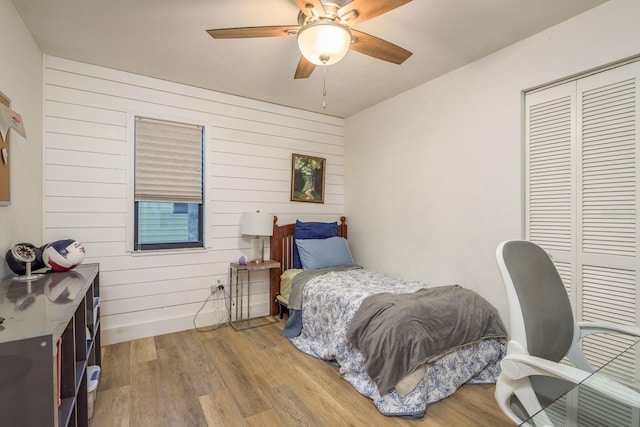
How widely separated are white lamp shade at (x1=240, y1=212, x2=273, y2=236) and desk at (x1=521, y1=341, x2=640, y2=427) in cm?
271

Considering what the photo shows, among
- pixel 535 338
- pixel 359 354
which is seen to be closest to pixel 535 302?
pixel 535 338

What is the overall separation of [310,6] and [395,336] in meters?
1.99

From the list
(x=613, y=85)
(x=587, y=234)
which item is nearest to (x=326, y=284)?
(x=587, y=234)

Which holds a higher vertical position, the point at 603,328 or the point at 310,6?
the point at 310,6

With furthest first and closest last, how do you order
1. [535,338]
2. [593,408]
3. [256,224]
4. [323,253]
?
[323,253] → [256,224] → [535,338] → [593,408]

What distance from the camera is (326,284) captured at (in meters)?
2.92

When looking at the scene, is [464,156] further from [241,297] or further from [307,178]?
[241,297]

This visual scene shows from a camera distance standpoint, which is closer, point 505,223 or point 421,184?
point 505,223

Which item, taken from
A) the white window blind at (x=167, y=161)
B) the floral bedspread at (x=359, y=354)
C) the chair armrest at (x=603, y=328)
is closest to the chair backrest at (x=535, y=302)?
the chair armrest at (x=603, y=328)

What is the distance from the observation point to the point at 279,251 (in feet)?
12.1

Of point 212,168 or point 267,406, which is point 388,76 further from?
point 267,406

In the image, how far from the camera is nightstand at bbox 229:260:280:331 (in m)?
3.35

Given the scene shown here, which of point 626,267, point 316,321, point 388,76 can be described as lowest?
point 316,321

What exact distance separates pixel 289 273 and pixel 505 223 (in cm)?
219
